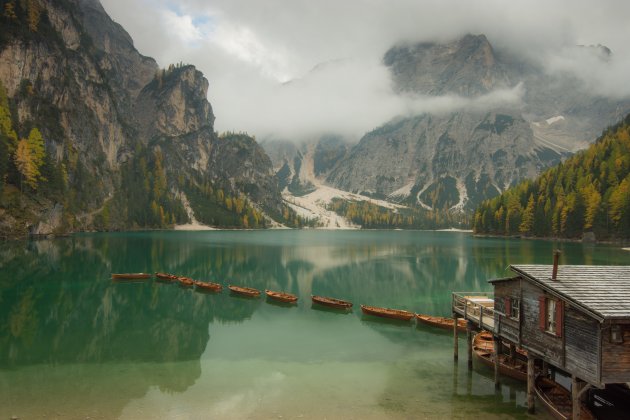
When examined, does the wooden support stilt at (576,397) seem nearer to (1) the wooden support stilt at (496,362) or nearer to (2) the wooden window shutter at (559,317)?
(2) the wooden window shutter at (559,317)

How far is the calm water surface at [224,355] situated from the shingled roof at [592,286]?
28.3 feet

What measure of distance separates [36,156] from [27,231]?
29.9 meters

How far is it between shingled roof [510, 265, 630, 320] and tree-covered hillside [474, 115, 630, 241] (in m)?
140

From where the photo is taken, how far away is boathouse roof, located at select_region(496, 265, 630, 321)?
66.8 ft

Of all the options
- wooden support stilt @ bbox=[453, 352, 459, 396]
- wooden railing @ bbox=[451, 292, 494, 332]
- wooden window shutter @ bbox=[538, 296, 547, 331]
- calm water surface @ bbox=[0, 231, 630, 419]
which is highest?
wooden window shutter @ bbox=[538, 296, 547, 331]

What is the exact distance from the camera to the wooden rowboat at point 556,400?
23.0 metres

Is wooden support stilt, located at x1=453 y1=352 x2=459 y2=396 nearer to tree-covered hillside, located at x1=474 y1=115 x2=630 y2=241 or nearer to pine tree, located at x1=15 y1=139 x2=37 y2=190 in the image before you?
tree-covered hillside, located at x1=474 y1=115 x2=630 y2=241

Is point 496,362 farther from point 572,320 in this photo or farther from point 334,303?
point 334,303

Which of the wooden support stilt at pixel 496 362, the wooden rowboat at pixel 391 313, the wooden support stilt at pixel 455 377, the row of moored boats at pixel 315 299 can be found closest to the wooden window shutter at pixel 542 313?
the wooden support stilt at pixel 496 362

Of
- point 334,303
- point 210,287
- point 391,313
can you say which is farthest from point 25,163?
point 391,313

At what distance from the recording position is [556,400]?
25109mm

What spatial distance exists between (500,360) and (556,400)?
6.58 metres

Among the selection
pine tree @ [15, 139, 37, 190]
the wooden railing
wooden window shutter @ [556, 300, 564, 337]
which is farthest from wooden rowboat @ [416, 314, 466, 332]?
pine tree @ [15, 139, 37, 190]

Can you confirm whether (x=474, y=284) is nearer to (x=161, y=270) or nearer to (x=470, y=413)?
(x=470, y=413)
